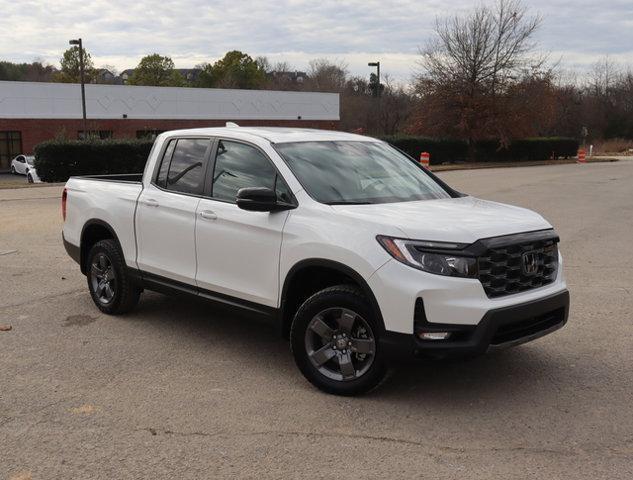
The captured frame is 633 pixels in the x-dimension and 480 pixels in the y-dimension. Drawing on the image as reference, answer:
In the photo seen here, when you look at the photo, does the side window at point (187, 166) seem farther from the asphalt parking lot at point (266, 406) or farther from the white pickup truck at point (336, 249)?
the asphalt parking lot at point (266, 406)

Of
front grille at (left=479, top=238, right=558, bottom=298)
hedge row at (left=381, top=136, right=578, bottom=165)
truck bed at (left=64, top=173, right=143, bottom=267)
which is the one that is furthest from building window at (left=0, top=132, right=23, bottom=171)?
front grille at (left=479, top=238, right=558, bottom=298)

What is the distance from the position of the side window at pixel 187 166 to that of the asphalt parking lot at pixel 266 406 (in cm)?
132

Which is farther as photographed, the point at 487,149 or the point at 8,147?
the point at 8,147

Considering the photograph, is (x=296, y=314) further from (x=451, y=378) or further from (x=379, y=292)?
(x=451, y=378)

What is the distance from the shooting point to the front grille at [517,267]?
4.21 metres

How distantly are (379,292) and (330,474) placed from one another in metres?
1.17

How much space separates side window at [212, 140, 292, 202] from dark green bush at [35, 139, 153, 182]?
21430 millimetres

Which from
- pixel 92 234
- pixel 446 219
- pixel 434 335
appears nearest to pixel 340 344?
pixel 434 335

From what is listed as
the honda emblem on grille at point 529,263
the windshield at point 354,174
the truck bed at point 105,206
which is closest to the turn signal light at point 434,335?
the honda emblem on grille at point 529,263

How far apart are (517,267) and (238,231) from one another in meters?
2.03

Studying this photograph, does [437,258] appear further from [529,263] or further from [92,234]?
[92,234]

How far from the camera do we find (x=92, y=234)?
683cm

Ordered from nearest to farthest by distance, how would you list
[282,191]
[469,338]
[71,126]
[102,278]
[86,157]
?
1. [469,338]
2. [282,191]
3. [102,278]
4. [86,157]
5. [71,126]

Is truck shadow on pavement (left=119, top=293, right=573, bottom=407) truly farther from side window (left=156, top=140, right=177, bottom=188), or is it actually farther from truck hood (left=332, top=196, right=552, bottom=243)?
side window (left=156, top=140, right=177, bottom=188)
